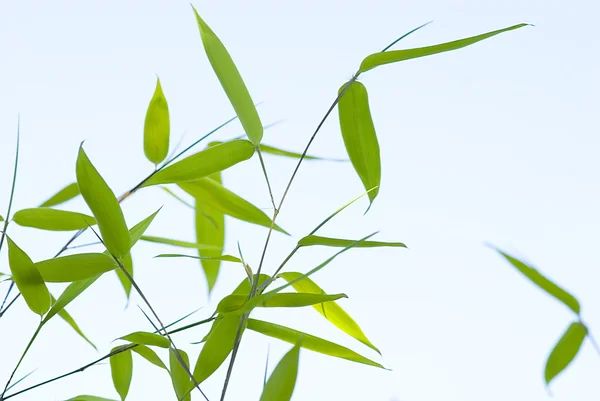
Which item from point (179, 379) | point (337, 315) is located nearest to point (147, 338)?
point (179, 379)

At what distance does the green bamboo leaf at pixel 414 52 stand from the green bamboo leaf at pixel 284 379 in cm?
19

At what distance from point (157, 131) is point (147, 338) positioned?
0.22 m

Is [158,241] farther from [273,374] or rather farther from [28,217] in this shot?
[273,374]

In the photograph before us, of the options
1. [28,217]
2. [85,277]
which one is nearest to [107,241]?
[85,277]

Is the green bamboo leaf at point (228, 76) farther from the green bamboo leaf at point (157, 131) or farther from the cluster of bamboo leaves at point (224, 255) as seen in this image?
the green bamboo leaf at point (157, 131)

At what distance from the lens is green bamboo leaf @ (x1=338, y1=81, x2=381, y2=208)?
19.3 inches

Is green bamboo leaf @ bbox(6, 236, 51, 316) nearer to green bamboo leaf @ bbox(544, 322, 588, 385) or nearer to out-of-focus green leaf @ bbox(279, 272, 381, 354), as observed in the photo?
out-of-focus green leaf @ bbox(279, 272, 381, 354)

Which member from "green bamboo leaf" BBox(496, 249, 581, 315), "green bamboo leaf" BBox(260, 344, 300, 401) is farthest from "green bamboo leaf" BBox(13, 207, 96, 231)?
"green bamboo leaf" BBox(496, 249, 581, 315)

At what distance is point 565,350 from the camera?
33 cm

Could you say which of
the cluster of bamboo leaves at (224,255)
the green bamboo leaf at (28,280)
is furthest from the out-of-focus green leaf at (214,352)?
the green bamboo leaf at (28,280)

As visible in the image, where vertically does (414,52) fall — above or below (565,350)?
above

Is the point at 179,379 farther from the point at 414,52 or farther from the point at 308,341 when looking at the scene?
the point at 414,52

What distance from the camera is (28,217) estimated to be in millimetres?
541

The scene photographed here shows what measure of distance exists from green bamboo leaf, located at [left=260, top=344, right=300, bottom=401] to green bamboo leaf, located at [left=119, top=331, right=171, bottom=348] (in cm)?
9
